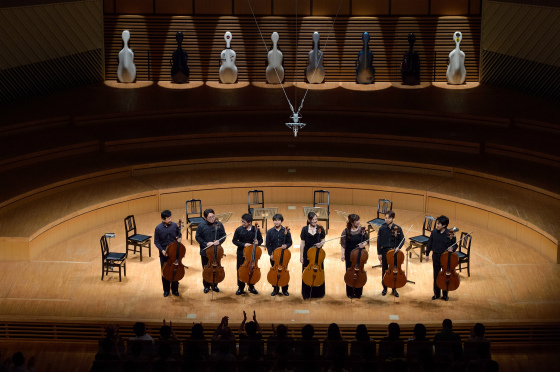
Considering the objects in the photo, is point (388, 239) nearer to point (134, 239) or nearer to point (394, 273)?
point (394, 273)

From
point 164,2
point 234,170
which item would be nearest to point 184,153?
point 234,170

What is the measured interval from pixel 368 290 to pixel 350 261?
466mm

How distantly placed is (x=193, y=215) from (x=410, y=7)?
18.0 feet

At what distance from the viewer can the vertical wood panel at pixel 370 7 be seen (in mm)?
14492

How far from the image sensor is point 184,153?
12078 mm

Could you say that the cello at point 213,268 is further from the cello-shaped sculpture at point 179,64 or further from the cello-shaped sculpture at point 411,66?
the cello-shaped sculpture at point 411,66

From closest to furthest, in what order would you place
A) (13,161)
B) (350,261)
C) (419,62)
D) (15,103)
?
(350,261), (13,161), (15,103), (419,62)

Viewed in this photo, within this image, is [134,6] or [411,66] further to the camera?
[134,6]

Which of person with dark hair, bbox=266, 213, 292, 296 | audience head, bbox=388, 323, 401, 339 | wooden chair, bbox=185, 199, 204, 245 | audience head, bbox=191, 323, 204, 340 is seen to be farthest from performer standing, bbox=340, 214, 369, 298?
audience head, bbox=191, 323, 204, 340

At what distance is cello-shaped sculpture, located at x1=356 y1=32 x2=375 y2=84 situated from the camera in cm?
1376

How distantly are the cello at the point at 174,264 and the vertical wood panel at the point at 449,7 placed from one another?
7.37m

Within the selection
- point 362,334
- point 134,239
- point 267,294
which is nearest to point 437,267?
point 267,294

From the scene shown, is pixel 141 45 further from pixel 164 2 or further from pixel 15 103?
pixel 15 103

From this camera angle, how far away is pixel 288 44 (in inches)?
564
